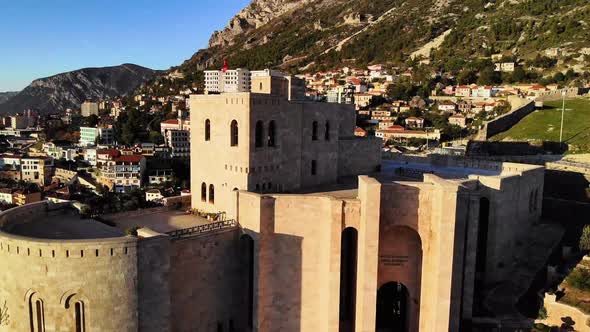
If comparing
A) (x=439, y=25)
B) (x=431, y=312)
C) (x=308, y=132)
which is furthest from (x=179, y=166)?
→ (x=439, y=25)

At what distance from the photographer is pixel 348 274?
2200 centimetres

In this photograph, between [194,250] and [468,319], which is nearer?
[194,250]

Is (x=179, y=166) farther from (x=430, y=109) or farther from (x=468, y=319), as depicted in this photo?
(x=468, y=319)

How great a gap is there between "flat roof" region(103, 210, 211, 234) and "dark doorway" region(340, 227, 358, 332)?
596 centimetres

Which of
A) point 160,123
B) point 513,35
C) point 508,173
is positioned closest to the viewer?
point 508,173

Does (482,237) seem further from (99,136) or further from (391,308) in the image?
(99,136)

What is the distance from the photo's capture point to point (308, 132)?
77.3ft

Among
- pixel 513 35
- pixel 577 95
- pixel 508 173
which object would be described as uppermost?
pixel 513 35

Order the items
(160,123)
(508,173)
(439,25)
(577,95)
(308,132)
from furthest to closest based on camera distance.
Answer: (439,25)
(160,123)
(577,95)
(508,173)
(308,132)

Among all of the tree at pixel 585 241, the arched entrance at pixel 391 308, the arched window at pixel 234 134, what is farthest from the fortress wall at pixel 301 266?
the tree at pixel 585 241

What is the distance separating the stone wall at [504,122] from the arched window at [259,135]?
119 feet

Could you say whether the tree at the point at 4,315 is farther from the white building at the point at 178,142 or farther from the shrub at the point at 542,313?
the white building at the point at 178,142

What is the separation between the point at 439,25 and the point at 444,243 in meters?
133

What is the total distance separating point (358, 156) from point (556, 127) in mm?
32210
